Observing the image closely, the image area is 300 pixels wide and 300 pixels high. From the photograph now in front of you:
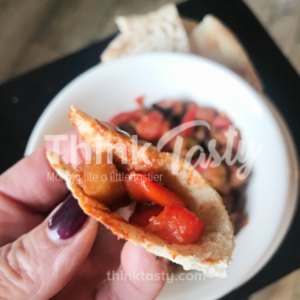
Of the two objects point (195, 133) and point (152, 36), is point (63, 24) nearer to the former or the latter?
point (152, 36)

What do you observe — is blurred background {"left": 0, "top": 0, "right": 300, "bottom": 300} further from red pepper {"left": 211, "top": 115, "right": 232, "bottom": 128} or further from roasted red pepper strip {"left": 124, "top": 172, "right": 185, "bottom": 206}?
roasted red pepper strip {"left": 124, "top": 172, "right": 185, "bottom": 206}

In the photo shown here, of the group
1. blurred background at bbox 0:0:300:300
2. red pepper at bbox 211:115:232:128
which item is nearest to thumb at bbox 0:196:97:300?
red pepper at bbox 211:115:232:128

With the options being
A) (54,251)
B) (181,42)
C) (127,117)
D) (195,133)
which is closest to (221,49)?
(181,42)

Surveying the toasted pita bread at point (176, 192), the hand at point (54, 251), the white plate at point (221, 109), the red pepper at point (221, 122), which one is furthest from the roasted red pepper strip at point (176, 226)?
the red pepper at point (221, 122)

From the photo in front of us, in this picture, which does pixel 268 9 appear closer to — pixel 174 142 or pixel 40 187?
pixel 174 142

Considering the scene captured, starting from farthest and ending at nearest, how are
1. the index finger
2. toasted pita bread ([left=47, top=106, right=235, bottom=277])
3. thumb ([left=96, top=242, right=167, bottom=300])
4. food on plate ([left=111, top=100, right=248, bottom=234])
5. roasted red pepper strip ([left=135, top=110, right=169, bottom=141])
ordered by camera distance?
roasted red pepper strip ([left=135, top=110, right=169, bottom=141]), food on plate ([left=111, top=100, right=248, bottom=234]), the index finger, thumb ([left=96, top=242, right=167, bottom=300]), toasted pita bread ([left=47, top=106, right=235, bottom=277])

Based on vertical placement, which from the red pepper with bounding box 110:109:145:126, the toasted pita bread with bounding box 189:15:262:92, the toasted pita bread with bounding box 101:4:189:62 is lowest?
the red pepper with bounding box 110:109:145:126
